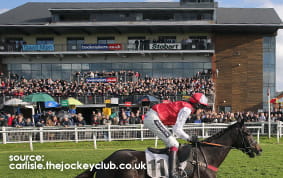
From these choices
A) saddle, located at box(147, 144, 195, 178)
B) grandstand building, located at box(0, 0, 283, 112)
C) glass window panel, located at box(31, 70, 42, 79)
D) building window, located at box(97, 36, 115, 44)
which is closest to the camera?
saddle, located at box(147, 144, 195, 178)

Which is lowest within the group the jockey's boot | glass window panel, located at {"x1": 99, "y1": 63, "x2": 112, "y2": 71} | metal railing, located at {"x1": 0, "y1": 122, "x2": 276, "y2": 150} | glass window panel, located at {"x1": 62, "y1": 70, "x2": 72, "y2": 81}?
metal railing, located at {"x1": 0, "y1": 122, "x2": 276, "y2": 150}

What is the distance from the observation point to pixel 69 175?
332 inches

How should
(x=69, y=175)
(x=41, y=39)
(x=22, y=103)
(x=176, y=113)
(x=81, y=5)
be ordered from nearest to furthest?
(x=176, y=113), (x=69, y=175), (x=22, y=103), (x=41, y=39), (x=81, y=5)

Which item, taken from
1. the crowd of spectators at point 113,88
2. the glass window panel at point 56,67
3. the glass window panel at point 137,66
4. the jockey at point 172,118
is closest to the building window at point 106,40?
the glass window panel at point 137,66

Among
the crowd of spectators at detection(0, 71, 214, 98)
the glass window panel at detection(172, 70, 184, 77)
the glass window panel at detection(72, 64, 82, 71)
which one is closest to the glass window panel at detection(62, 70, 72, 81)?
the glass window panel at detection(72, 64, 82, 71)

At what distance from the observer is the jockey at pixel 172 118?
224 inches

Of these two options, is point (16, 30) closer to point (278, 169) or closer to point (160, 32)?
point (160, 32)

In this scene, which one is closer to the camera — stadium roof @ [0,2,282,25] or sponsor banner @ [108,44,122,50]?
sponsor banner @ [108,44,122,50]

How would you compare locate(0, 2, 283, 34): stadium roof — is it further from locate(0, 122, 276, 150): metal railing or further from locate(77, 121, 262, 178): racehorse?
locate(77, 121, 262, 178): racehorse

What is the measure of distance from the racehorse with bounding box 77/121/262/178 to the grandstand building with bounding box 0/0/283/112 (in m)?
26.5

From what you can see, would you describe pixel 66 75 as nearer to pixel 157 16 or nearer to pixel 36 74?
pixel 36 74

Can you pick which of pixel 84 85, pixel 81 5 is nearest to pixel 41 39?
pixel 81 5

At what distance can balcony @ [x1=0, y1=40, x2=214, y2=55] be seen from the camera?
3262 cm

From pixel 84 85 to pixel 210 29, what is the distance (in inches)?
494
